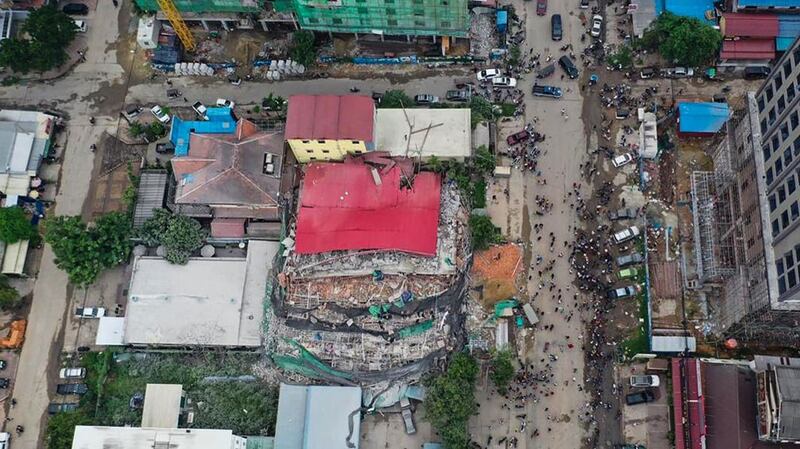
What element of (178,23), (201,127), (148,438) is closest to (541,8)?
(201,127)

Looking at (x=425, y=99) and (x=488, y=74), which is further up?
(x=488, y=74)

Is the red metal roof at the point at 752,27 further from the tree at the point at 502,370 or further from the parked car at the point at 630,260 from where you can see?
the tree at the point at 502,370

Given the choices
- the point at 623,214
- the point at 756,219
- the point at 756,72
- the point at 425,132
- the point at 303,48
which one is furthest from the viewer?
the point at 303,48

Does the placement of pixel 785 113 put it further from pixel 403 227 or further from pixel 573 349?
pixel 403 227

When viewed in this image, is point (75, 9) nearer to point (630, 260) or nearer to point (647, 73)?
point (647, 73)

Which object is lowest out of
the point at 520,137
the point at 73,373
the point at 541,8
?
the point at 73,373

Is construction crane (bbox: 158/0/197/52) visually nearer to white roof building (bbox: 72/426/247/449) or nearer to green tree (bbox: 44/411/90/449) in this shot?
green tree (bbox: 44/411/90/449)

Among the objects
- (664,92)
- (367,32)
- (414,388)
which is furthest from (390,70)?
(414,388)
